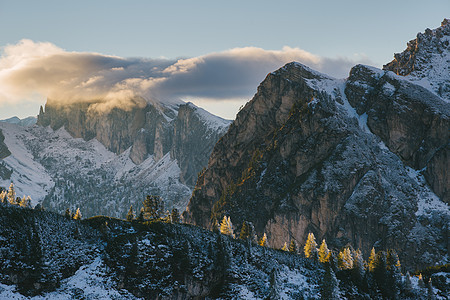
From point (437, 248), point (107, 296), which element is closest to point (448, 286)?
point (437, 248)

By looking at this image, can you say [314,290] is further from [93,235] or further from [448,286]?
[93,235]

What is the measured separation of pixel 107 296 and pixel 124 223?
92.1 feet

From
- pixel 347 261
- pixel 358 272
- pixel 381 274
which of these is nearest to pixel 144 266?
pixel 358 272

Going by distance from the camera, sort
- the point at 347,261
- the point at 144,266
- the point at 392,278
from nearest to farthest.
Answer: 1. the point at 144,266
2. the point at 392,278
3. the point at 347,261

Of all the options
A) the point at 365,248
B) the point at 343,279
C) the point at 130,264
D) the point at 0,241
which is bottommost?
the point at 365,248

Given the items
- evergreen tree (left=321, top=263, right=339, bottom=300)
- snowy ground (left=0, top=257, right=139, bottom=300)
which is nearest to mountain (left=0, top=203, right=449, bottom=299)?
snowy ground (left=0, top=257, right=139, bottom=300)

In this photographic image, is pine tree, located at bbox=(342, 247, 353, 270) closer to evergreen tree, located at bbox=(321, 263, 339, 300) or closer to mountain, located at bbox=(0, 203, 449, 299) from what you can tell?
mountain, located at bbox=(0, 203, 449, 299)

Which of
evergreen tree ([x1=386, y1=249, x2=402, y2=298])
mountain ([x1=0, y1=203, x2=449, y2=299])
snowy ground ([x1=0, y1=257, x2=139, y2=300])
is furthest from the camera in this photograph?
evergreen tree ([x1=386, y1=249, x2=402, y2=298])

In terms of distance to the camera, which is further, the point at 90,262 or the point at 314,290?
the point at 314,290

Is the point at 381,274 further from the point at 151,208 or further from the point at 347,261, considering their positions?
the point at 151,208

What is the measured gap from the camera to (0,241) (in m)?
104

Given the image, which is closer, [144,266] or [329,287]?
[144,266]

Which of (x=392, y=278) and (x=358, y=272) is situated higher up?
(x=358, y=272)

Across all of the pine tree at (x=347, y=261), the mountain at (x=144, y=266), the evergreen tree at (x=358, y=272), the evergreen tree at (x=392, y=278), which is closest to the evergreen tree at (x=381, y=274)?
the evergreen tree at (x=392, y=278)
